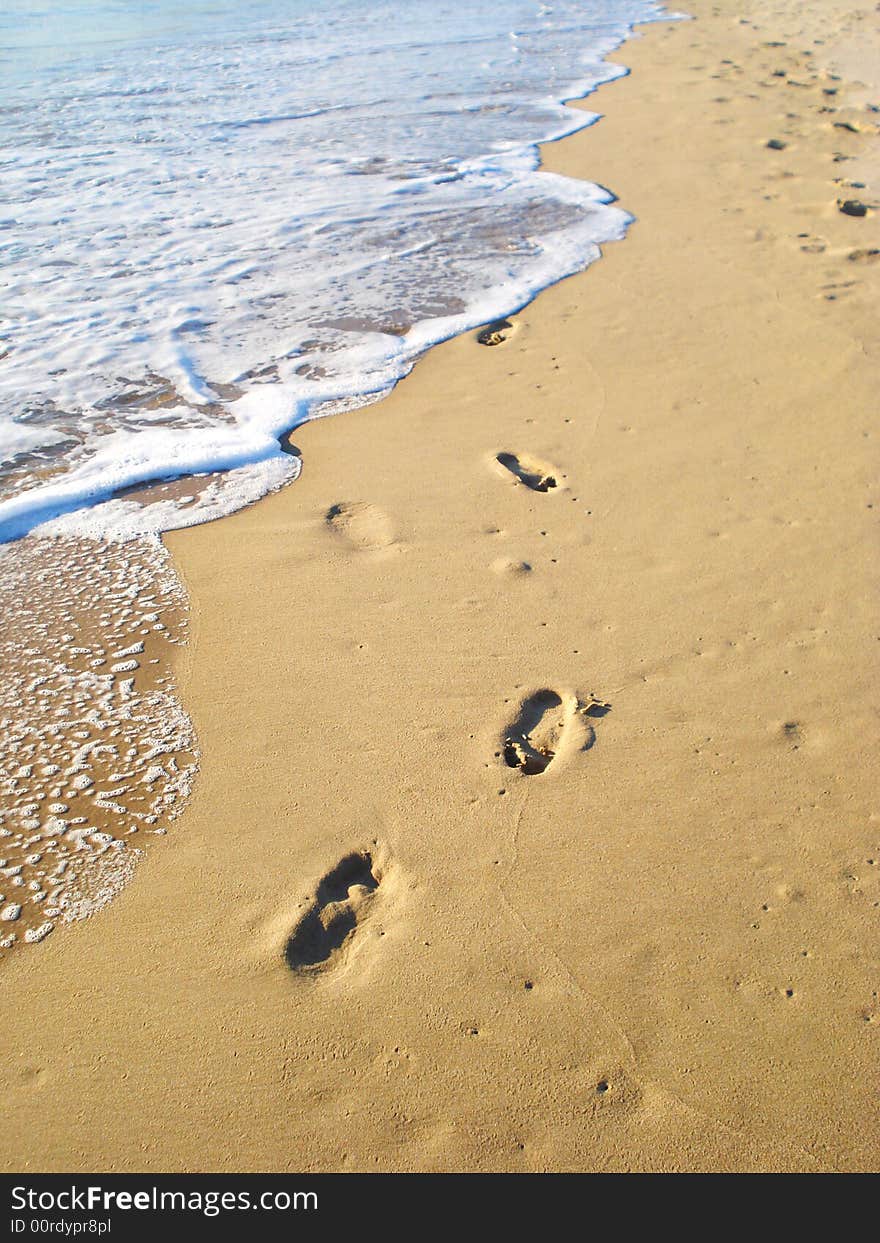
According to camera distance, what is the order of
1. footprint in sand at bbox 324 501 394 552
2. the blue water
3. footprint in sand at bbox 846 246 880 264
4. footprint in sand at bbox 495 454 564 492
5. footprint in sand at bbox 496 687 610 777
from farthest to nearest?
footprint in sand at bbox 846 246 880 264, the blue water, footprint in sand at bbox 495 454 564 492, footprint in sand at bbox 324 501 394 552, footprint in sand at bbox 496 687 610 777

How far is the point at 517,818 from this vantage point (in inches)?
101

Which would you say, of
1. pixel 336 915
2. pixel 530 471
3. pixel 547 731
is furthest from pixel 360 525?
pixel 336 915

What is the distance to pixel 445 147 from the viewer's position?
29.9 ft

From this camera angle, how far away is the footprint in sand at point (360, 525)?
367 centimetres

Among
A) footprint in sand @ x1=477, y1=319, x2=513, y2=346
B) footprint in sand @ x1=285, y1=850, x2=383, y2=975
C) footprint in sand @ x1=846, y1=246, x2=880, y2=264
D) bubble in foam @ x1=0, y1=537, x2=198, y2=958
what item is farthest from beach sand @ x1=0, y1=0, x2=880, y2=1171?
footprint in sand @ x1=846, y1=246, x2=880, y2=264

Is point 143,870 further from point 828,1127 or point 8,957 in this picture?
point 828,1127

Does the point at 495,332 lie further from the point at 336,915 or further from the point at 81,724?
the point at 336,915

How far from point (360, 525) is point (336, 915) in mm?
1831

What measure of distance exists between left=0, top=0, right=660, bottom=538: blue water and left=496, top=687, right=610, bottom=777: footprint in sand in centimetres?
178

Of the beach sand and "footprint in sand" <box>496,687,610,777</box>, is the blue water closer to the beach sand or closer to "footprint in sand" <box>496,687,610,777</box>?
the beach sand

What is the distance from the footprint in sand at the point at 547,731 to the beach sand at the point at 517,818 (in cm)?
1

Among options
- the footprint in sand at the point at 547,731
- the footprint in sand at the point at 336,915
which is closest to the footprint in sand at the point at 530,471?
the footprint in sand at the point at 547,731

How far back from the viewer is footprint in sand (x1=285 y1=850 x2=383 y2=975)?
7.43ft

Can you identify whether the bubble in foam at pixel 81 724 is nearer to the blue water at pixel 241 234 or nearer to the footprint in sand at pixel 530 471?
the blue water at pixel 241 234
